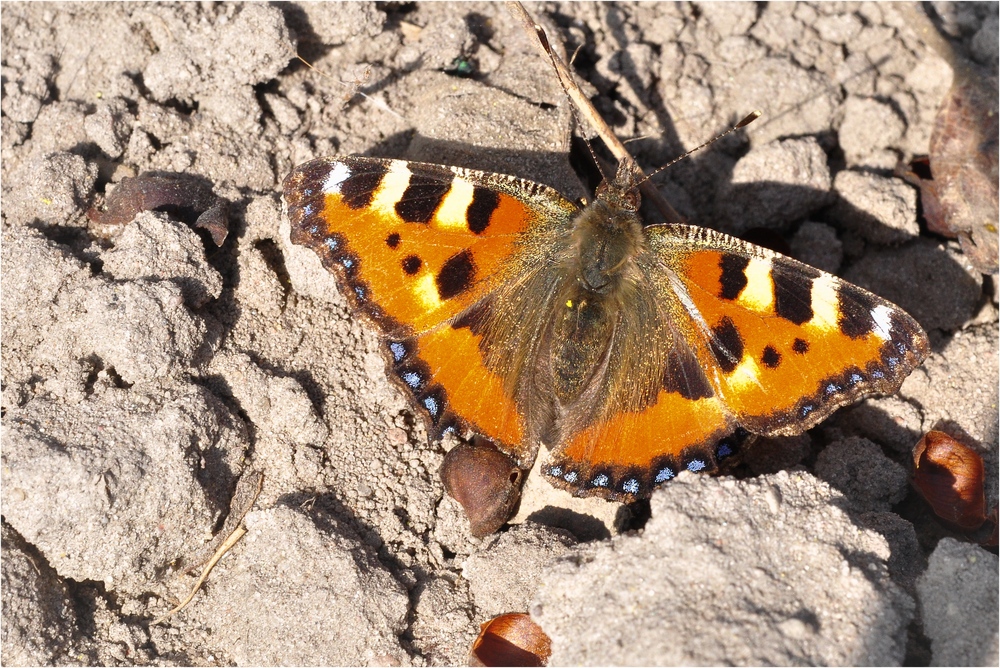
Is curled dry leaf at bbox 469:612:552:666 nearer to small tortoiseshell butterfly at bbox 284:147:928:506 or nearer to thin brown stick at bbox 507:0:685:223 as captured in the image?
small tortoiseshell butterfly at bbox 284:147:928:506

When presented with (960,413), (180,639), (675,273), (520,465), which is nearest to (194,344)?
(180,639)

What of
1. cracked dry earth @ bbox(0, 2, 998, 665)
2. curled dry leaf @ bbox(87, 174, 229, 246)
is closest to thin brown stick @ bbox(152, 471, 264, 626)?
cracked dry earth @ bbox(0, 2, 998, 665)

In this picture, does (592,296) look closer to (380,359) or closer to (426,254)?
(426,254)

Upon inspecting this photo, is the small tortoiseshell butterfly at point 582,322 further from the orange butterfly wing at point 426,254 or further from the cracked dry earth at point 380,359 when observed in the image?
the cracked dry earth at point 380,359

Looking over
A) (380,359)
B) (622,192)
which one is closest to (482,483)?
(380,359)

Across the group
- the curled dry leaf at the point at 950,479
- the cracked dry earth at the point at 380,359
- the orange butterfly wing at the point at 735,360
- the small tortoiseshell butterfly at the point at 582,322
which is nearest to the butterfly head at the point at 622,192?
the small tortoiseshell butterfly at the point at 582,322

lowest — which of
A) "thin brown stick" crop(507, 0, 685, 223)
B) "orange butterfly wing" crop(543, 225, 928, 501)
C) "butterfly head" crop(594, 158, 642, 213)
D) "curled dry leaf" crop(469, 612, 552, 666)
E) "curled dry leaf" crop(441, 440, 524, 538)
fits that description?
"curled dry leaf" crop(469, 612, 552, 666)

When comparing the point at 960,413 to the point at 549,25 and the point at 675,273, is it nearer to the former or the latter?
the point at 675,273
